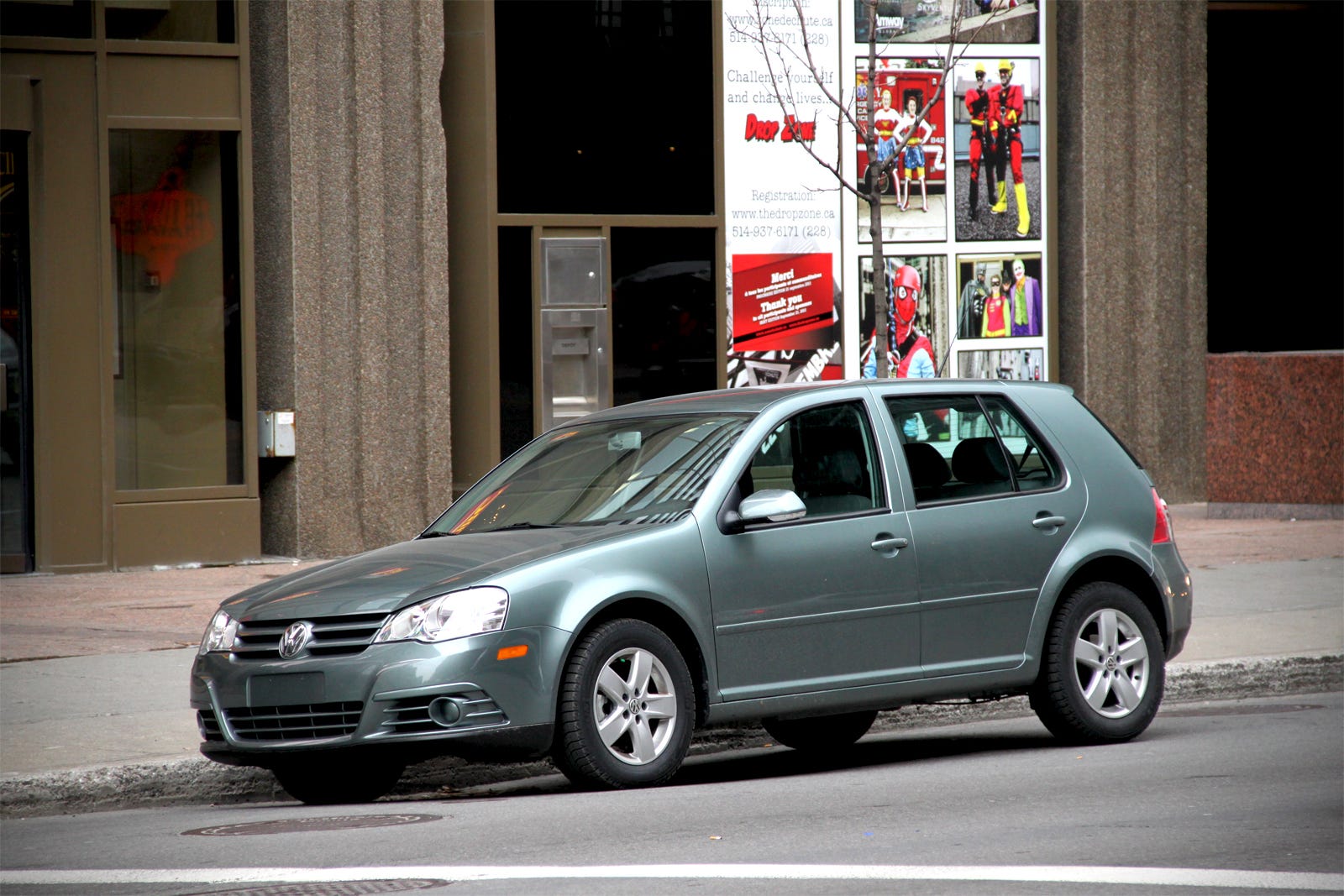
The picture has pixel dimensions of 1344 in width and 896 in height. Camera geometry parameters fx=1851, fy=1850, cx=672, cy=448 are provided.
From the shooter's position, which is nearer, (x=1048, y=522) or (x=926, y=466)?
(x=926, y=466)

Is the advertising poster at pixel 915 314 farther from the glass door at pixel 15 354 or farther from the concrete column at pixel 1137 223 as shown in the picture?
the glass door at pixel 15 354

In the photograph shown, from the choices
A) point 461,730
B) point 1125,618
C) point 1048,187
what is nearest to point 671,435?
point 461,730

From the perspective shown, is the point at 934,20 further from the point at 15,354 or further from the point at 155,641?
the point at 155,641

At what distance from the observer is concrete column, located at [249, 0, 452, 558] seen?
15500 millimetres

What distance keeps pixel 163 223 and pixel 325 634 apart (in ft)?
29.9

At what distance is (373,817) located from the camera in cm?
680

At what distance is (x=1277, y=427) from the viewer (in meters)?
17.6

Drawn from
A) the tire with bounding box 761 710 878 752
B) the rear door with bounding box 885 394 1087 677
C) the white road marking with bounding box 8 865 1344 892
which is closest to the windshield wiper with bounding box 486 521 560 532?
the rear door with bounding box 885 394 1087 677

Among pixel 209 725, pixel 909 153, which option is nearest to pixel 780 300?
pixel 909 153

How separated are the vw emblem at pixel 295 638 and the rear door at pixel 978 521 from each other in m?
2.53

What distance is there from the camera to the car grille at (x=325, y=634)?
6.74 meters

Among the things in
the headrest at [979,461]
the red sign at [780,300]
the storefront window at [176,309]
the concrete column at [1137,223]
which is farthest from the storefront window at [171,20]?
the headrest at [979,461]

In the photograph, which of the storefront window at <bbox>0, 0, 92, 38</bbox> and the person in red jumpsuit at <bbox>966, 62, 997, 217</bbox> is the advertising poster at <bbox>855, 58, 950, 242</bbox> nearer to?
the person in red jumpsuit at <bbox>966, 62, 997, 217</bbox>

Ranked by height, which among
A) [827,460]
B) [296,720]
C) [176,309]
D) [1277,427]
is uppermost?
[176,309]
